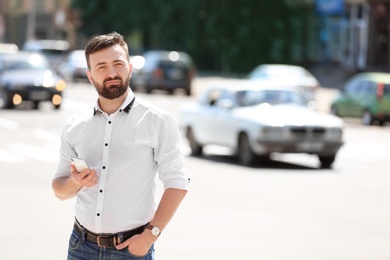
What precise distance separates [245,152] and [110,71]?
50.3ft

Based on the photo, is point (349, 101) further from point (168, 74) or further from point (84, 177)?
point (84, 177)

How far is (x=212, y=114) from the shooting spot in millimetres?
21938

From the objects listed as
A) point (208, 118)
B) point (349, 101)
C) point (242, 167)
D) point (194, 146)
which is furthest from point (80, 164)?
point (349, 101)

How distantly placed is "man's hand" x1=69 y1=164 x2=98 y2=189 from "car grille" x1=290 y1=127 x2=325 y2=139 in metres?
14.8

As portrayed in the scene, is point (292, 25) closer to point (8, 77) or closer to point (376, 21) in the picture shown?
point (376, 21)

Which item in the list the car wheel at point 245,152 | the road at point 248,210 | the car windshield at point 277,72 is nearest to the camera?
the road at point 248,210

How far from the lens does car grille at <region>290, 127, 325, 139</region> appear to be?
19984 millimetres

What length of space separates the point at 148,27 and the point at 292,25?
14.0m

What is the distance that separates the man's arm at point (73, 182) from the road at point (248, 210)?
500 cm

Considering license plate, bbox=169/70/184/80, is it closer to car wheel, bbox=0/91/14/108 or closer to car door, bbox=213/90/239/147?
car wheel, bbox=0/91/14/108

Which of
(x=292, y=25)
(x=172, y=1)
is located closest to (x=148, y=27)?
(x=172, y=1)

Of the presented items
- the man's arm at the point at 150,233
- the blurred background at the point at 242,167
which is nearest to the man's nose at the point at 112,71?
the man's arm at the point at 150,233

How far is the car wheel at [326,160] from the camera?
2053 cm

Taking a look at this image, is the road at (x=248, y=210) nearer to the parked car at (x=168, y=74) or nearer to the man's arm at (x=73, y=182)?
the man's arm at (x=73, y=182)
